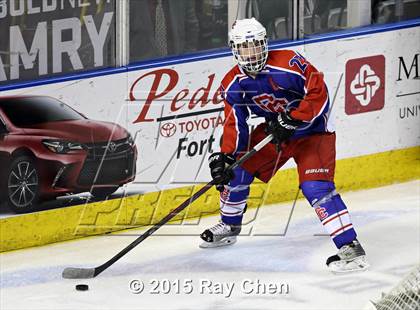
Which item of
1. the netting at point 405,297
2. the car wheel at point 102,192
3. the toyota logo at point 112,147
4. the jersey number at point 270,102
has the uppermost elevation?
the jersey number at point 270,102

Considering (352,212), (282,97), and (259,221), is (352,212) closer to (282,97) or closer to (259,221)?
(259,221)

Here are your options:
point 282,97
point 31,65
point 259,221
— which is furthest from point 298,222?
point 31,65

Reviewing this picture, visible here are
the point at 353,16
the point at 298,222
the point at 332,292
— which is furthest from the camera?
the point at 353,16

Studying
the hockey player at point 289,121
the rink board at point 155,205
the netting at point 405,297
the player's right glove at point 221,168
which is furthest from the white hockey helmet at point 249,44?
the netting at point 405,297

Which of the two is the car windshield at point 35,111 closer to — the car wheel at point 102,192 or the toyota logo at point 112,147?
the toyota logo at point 112,147

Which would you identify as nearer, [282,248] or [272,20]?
[282,248]

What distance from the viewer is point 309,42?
783cm

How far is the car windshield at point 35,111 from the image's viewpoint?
6805 mm

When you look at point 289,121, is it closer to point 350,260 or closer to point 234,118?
point 234,118

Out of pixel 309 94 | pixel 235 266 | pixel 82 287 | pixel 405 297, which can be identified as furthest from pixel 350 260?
pixel 405 297

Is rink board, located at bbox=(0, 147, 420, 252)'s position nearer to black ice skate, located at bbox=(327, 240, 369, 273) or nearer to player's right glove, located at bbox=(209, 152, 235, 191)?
player's right glove, located at bbox=(209, 152, 235, 191)

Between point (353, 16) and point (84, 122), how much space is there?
201 cm

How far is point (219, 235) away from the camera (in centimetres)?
701

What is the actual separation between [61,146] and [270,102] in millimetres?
1148
